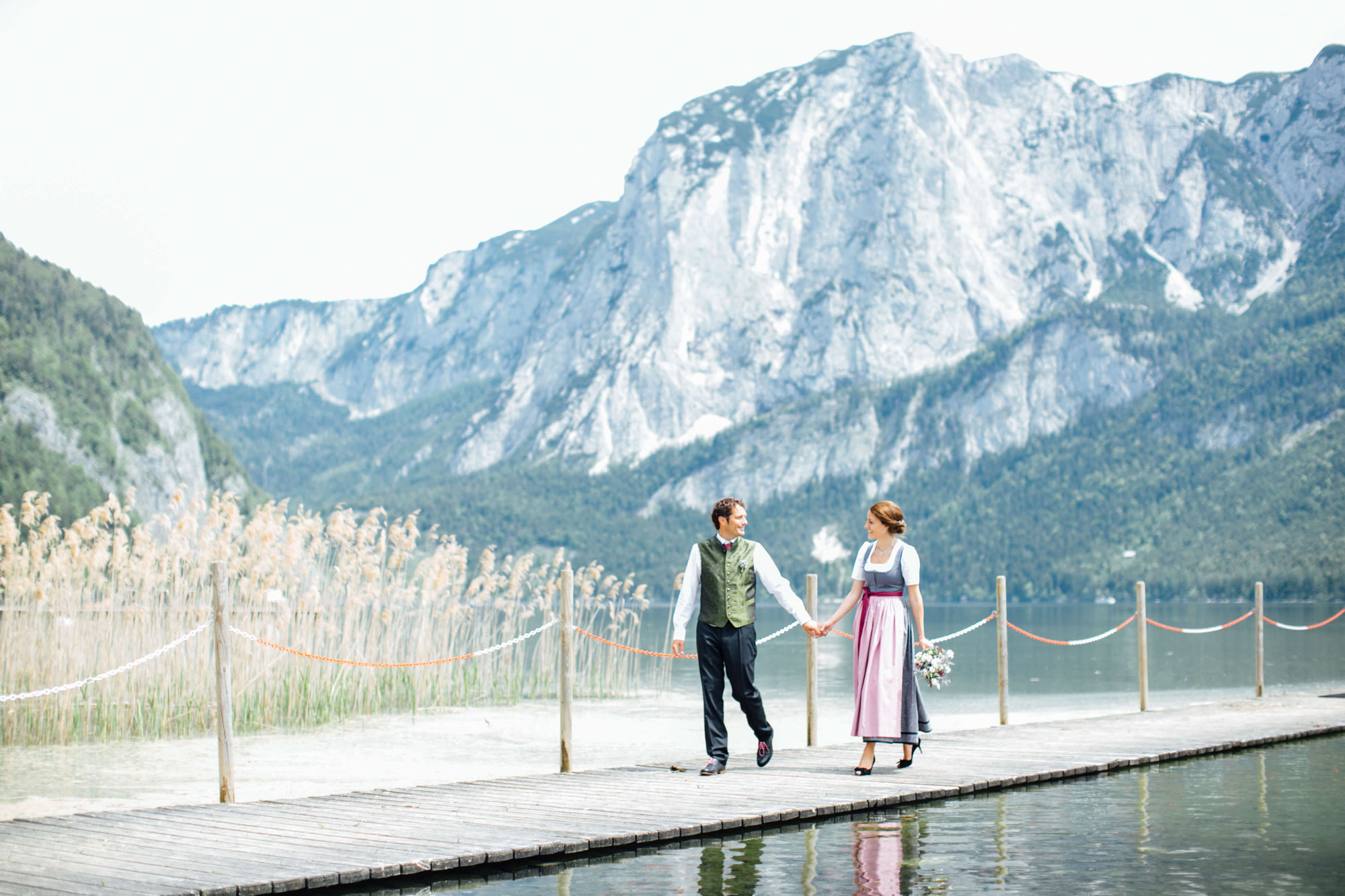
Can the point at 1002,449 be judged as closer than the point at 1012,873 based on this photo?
No

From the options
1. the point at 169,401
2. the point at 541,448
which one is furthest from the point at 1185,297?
the point at 169,401

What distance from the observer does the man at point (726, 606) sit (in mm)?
10898

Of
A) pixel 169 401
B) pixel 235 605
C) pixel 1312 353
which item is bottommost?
pixel 235 605

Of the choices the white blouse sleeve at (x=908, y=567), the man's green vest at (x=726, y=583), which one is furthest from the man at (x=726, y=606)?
the white blouse sleeve at (x=908, y=567)

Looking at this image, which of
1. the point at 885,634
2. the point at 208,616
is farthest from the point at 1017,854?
the point at 208,616

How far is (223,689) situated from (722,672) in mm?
3478

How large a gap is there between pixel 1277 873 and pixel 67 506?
231ft

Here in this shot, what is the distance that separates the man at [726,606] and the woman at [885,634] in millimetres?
489

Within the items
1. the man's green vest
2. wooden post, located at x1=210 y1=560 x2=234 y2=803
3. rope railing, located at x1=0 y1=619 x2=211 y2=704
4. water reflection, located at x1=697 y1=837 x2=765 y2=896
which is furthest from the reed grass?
water reflection, located at x1=697 y1=837 x2=765 y2=896

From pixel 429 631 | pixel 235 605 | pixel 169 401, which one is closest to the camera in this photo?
pixel 235 605

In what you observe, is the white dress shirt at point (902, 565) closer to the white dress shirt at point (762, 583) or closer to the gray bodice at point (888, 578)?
the gray bodice at point (888, 578)

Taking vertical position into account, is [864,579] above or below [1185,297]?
below

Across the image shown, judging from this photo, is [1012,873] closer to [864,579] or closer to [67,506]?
[864,579]

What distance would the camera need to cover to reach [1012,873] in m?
7.80
